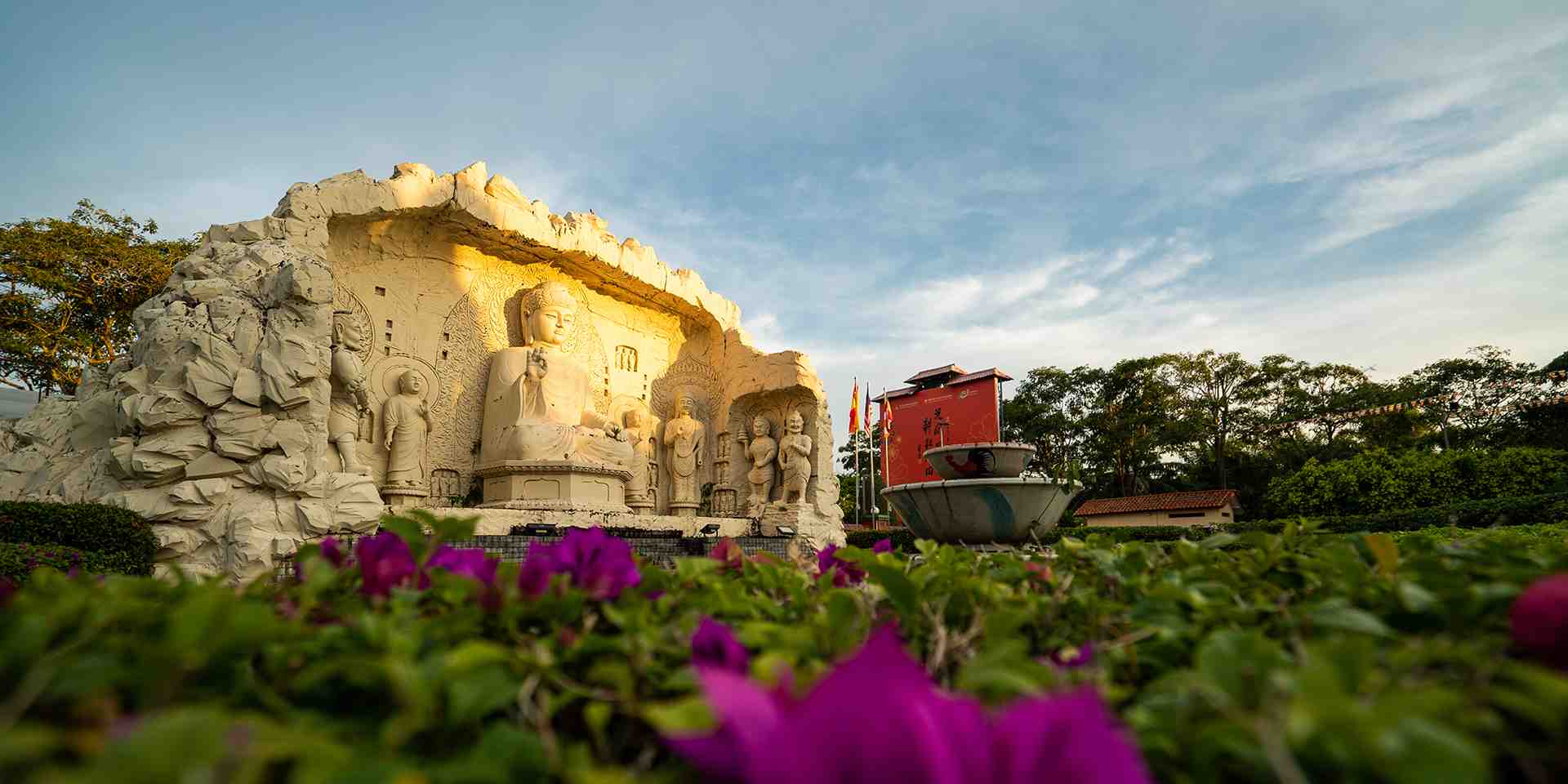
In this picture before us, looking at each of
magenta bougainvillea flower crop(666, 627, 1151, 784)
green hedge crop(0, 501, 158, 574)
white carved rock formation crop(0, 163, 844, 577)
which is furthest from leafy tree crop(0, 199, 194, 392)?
magenta bougainvillea flower crop(666, 627, 1151, 784)

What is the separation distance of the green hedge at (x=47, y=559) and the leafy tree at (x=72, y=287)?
1232cm

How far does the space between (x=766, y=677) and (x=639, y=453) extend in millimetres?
11985

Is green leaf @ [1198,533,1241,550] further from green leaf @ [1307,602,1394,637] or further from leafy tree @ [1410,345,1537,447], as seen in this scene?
leafy tree @ [1410,345,1537,447]

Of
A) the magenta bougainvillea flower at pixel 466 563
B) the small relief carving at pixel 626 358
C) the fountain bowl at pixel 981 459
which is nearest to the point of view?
the magenta bougainvillea flower at pixel 466 563

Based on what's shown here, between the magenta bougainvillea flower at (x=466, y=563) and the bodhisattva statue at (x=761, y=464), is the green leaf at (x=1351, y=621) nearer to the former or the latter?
the magenta bougainvillea flower at (x=466, y=563)

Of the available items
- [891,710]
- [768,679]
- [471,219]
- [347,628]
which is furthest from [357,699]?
[471,219]

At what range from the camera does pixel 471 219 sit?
33.9 feet

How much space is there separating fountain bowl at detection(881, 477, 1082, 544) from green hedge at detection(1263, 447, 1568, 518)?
11.8m

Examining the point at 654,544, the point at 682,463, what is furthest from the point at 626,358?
the point at 654,544

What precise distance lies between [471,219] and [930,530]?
25.1ft

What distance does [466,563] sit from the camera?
3.78 feet

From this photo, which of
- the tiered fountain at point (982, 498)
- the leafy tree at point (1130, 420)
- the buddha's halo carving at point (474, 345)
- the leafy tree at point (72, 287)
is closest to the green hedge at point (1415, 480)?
the leafy tree at point (1130, 420)

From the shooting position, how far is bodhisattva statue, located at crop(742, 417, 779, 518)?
13.2 meters

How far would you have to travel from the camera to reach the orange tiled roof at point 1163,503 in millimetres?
24531
